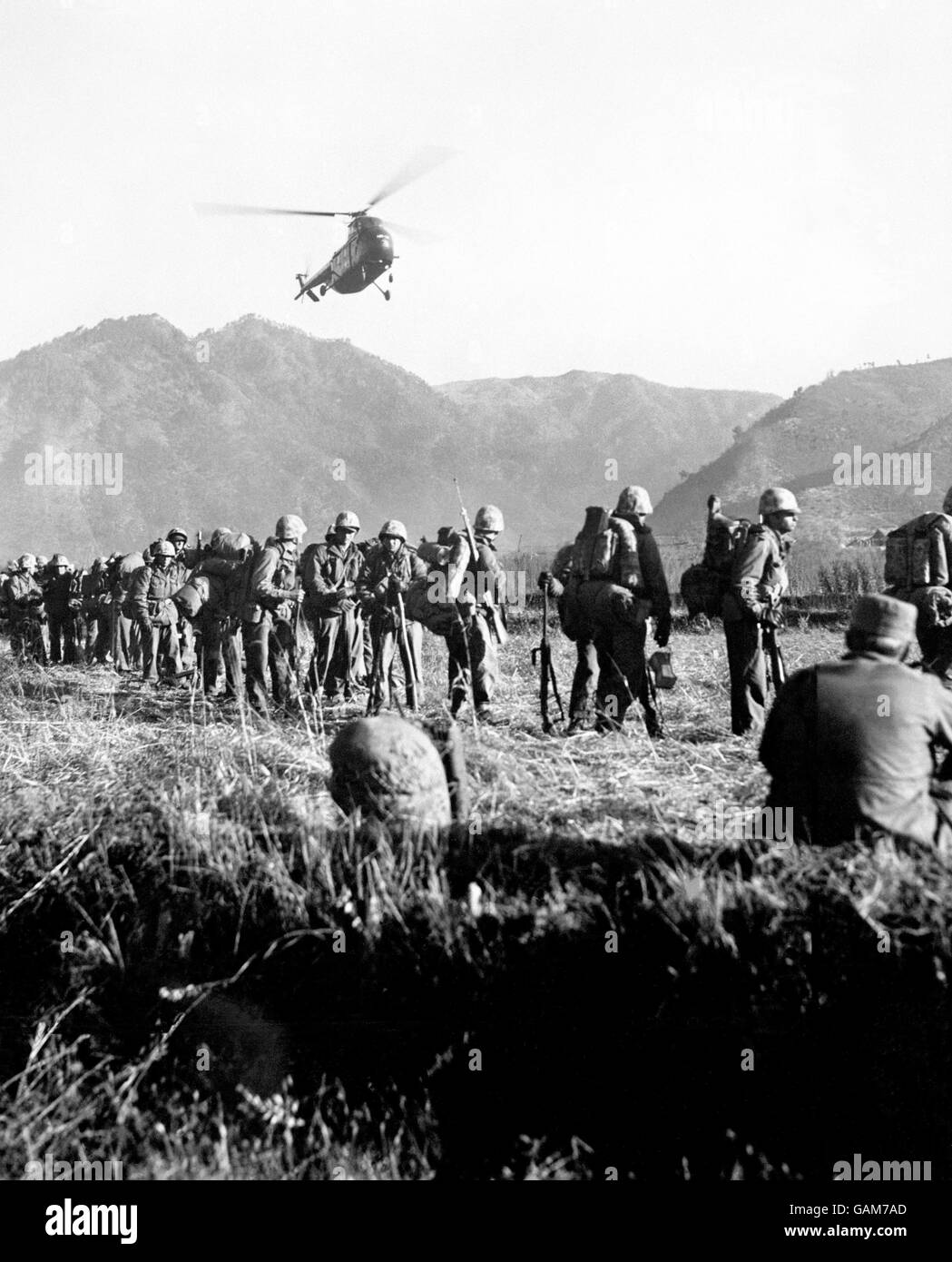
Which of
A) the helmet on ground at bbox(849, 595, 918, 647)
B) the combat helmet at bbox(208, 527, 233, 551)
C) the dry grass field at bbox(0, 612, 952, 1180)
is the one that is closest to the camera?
the dry grass field at bbox(0, 612, 952, 1180)

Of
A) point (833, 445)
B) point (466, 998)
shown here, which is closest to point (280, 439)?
point (833, 445)

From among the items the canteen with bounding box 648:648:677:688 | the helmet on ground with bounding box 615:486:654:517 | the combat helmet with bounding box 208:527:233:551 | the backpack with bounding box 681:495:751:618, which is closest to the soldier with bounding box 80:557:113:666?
the combat helmet with bounding box 208:527:233:551

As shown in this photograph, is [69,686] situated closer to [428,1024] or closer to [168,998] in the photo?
[168,998]

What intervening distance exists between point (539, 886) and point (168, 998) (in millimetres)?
1941

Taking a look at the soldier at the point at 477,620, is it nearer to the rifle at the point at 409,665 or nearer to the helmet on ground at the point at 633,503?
Result: the rifle at the point at 409,665

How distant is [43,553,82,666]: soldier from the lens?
63.8ft

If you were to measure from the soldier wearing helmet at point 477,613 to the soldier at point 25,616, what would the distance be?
1215cm

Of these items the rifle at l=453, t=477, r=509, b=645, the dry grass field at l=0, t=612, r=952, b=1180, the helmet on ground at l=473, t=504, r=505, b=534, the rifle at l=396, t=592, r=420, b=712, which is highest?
the helmet on ground at l=473, t=504, r=505, b=534

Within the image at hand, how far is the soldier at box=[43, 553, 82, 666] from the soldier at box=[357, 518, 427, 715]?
9428 mm

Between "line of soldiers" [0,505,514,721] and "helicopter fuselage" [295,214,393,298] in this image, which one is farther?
"helicopter fuselage" [295,214,393,298]

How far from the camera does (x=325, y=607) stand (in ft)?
39.7

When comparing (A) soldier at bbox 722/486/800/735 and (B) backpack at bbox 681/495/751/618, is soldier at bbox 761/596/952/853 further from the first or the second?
(B) backpack at bbox 681/495/751/618

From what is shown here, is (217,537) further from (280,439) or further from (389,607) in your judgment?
(280,439)
